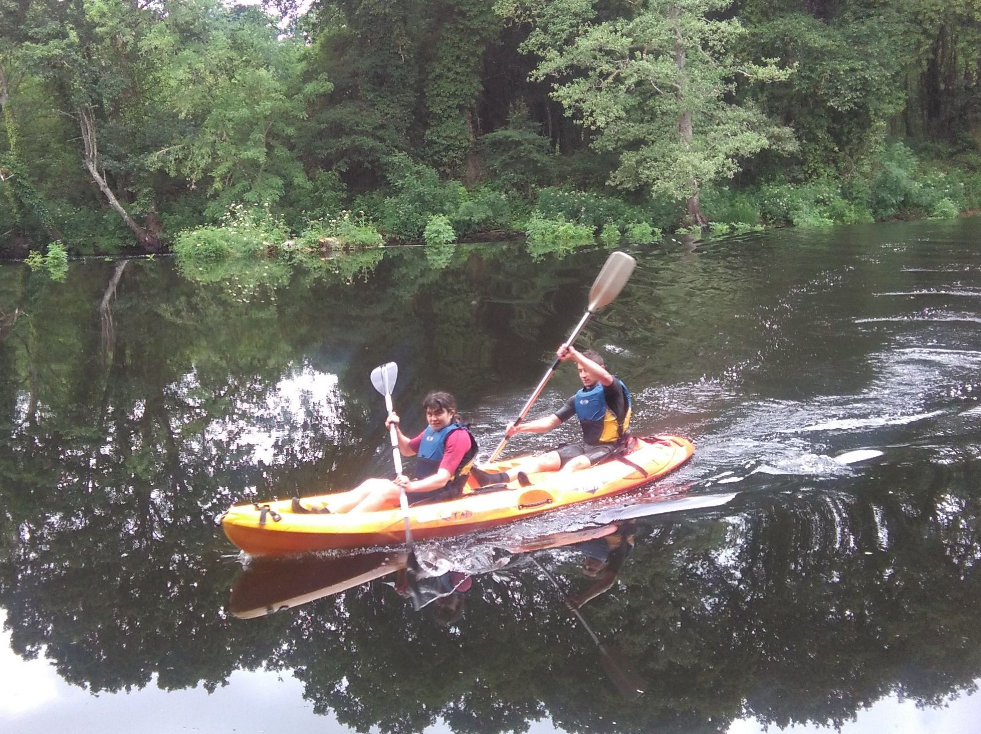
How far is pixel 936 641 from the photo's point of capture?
13.1 feet

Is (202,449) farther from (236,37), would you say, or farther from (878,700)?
(236,37)

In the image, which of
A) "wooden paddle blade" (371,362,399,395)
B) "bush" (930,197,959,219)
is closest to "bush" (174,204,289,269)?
"wooden paddle blade" (371,362,399,395)

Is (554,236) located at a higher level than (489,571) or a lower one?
higher

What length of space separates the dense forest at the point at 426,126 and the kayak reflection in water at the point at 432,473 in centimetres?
1514

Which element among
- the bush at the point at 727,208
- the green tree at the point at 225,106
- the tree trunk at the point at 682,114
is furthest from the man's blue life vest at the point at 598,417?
the green tree at the point at 225,106

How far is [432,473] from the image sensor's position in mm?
5512

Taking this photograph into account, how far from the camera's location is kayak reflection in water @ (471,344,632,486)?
6098 millimetres

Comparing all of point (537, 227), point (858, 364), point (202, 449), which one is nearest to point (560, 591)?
point (202, 449)

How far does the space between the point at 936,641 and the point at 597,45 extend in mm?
16808

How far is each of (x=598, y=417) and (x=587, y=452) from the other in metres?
0.27

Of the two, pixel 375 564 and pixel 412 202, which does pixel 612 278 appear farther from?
→ pixel 412 202

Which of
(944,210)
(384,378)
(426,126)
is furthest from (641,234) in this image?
(384,378)

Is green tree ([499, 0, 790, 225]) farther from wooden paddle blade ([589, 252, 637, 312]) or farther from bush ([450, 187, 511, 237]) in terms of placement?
wooden paddle blade ([589, 252, 637, 312])

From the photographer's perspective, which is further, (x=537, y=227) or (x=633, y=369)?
(x=537, y=227)
